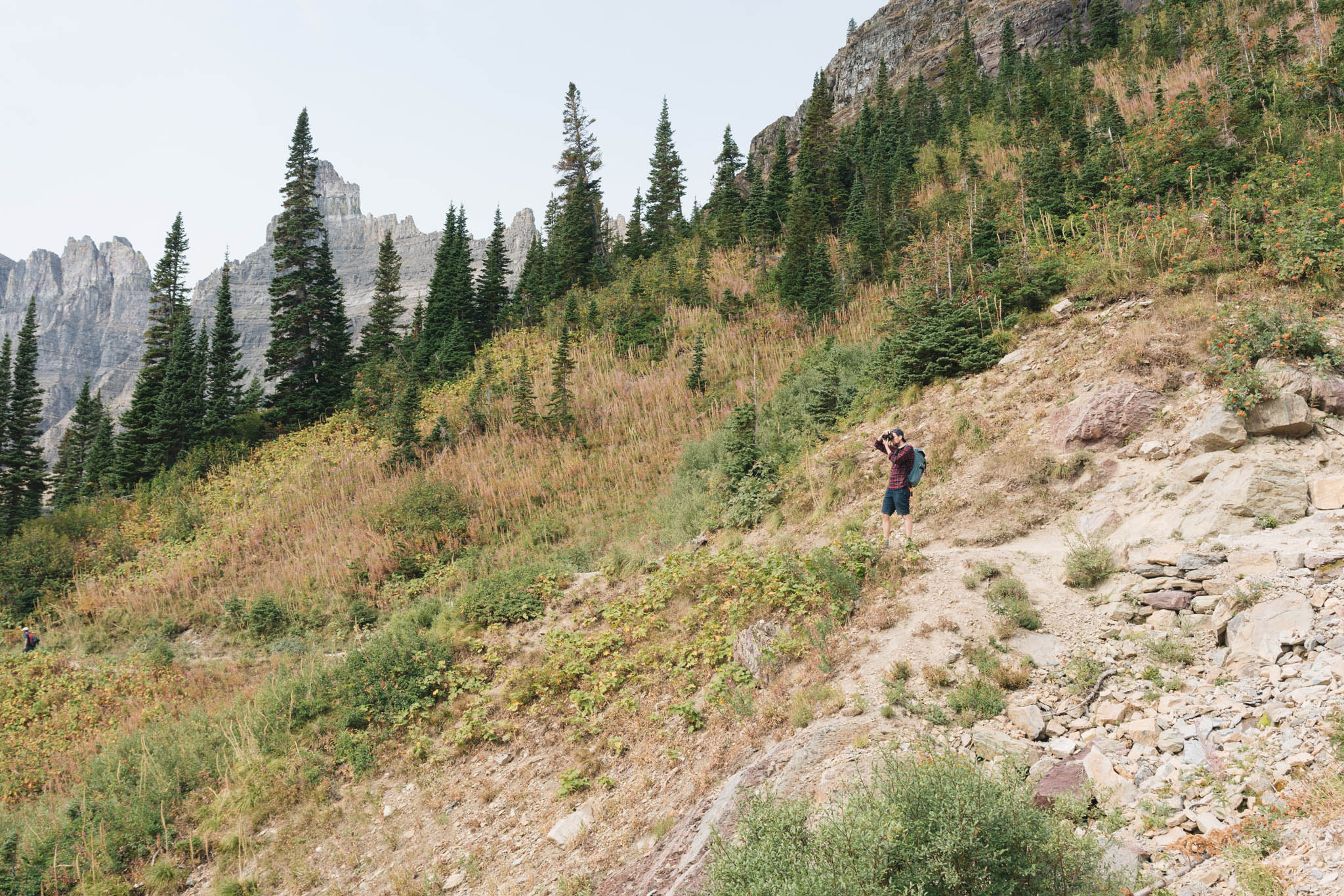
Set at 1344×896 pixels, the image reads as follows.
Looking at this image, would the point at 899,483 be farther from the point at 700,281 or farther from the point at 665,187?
the point at 665,187

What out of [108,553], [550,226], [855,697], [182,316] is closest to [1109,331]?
[855,697]

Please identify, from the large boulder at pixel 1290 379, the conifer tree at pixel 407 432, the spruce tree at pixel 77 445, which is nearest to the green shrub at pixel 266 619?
the conifer tree at pixel 407 432

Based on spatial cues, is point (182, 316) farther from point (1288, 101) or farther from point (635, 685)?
point (1288, 101)

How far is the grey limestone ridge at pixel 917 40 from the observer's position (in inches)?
1681

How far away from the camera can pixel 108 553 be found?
1867 centimetres

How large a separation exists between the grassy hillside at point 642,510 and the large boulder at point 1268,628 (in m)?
2.94

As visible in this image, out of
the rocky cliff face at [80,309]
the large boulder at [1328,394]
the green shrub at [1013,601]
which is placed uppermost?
the rocky cliff face at [80,309]

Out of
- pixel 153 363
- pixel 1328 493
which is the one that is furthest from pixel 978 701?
pixel 153 363

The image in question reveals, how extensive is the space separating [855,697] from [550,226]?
134 feet

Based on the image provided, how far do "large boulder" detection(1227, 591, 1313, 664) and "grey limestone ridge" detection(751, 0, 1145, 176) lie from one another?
40.8 metres

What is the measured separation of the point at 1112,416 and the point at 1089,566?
3281 mm

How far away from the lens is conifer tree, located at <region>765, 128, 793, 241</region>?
89.4ft

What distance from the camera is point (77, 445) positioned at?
3953 centimetres

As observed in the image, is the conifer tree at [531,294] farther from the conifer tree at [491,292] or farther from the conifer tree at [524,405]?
the conifer tree at [524,405]
